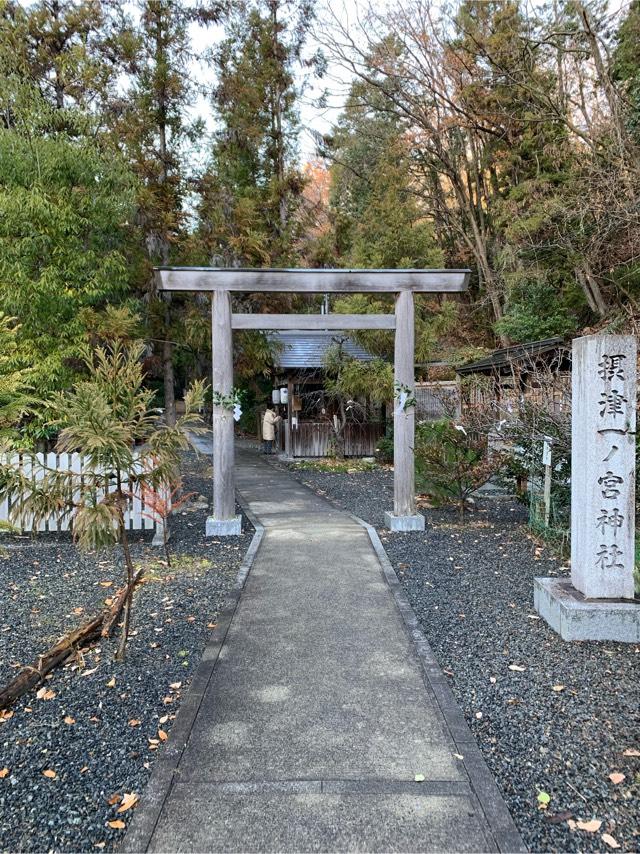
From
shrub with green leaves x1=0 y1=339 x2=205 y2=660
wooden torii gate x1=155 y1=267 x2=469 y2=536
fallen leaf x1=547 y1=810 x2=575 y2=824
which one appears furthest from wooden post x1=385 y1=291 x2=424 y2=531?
fallen leaf x1=547 y1=810 x2=575 y2=824

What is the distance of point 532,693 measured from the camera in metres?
3.39

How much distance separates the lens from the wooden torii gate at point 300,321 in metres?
7.52

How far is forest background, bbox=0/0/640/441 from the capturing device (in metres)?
9.07

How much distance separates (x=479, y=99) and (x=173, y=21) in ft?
28.6

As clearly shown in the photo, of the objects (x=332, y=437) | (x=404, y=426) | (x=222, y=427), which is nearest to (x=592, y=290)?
(x=332, y=437)

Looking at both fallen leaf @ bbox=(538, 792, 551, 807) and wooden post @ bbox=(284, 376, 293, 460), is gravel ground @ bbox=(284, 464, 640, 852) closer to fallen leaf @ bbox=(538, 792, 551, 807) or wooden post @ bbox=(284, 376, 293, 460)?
fallen leaf @ bbox=(538, 792, 551, 807)

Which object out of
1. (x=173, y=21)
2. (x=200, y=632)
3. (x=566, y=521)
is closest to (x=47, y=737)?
(x=200, y=632)

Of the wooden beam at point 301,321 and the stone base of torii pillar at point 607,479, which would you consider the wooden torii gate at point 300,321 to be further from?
the stone base of torii pillar at point 607,479

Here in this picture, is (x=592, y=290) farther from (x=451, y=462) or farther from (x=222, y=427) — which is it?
(x=222, y=427)

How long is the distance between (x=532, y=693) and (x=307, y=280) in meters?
5.81

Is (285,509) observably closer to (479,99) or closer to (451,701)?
(451,701)

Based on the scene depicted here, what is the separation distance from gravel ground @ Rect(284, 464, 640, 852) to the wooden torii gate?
5.76 ft

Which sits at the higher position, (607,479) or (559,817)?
(607,479)

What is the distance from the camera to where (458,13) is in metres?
16.5
